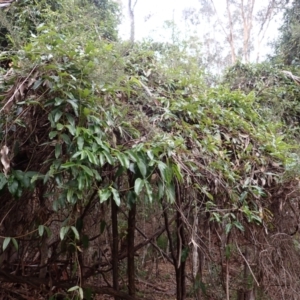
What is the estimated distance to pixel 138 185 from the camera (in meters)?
1.76

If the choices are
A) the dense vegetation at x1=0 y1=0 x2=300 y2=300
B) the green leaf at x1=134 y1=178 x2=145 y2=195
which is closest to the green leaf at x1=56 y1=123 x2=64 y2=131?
the dense vegetation at x1=0 y1=0 x2=300 y2=300

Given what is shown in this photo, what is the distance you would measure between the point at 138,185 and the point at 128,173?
0.94 feet

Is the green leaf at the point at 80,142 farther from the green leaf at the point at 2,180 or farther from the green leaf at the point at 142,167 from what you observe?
the green leaf at the point at 2,180

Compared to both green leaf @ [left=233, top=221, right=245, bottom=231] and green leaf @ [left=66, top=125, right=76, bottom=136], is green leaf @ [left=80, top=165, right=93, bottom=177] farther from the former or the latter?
green leaf @ [left=233, top=221, right=245, bottom=231]

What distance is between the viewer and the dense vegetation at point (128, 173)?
1.81m

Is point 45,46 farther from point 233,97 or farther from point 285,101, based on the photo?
point 285,101

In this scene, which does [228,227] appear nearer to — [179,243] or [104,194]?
[179,243]

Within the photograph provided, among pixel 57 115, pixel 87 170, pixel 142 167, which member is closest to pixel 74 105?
pixel 57 115

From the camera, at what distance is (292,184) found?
2.62m

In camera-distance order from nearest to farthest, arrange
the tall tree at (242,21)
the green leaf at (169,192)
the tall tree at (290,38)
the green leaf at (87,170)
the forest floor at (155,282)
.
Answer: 1. the green leaf at (87,170)
2. the green leaf at (169,192)
3. the forest floor at (155,282)
4. the tall tree at (290,38)
5. the tall tree at (242,21)

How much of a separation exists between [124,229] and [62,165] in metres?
1.54

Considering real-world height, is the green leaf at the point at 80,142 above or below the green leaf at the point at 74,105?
below

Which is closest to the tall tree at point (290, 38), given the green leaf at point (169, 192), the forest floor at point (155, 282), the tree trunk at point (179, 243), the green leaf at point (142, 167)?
the forest floor at point (155, 282)

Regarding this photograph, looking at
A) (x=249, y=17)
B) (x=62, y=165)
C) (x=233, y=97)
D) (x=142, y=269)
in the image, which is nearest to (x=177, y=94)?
(x=233, y=97)
